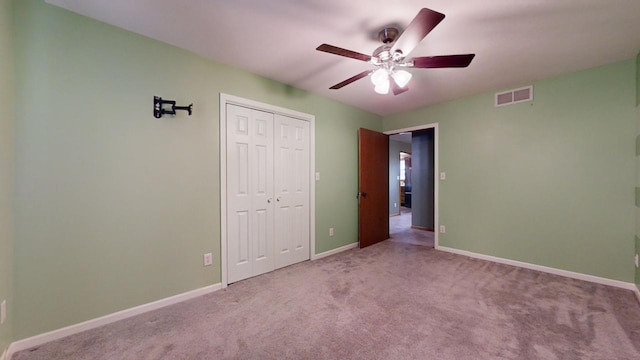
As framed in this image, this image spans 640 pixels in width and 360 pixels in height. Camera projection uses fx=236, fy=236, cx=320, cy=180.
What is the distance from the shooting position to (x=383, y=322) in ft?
6.11

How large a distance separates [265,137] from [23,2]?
195cm

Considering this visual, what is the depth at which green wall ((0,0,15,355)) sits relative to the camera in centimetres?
140

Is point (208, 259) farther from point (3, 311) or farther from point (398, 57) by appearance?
point (398, 57)

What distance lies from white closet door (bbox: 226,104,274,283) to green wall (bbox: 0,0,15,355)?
1.42m

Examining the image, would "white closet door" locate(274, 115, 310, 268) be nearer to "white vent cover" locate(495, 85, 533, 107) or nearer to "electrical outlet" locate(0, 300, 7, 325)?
"electrical outlet" locate(0, 300, 7, 325)

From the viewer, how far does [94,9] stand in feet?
5.58

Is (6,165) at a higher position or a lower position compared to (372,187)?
higher

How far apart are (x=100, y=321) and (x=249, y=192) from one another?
1.57 meters

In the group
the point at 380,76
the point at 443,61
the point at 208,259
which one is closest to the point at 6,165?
the point at 208,259

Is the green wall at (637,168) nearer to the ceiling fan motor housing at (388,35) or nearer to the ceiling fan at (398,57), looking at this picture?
the ceiling fan at (398,57)

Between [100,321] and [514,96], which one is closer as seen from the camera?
[100,321]

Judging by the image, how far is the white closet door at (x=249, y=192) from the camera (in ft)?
8.36

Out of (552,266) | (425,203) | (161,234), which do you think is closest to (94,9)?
(161,234)

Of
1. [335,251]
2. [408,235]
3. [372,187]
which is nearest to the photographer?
[335,251]
